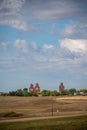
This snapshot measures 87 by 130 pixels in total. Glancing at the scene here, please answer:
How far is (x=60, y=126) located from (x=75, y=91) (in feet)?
436

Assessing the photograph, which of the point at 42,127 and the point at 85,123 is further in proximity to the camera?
the point at 85,123

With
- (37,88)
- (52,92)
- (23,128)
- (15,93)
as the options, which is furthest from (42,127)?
(52,92)

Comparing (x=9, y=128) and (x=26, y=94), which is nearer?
(x=9, y=128)

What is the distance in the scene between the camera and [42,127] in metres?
32.5

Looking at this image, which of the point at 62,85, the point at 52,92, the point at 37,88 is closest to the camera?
the point at 37,88

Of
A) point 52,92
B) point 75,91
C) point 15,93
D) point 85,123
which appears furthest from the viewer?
point 75,91

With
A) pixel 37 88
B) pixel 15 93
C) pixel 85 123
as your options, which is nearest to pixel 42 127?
pixel 85 123

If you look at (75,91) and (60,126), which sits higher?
(75,91)

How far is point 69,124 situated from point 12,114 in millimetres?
14854

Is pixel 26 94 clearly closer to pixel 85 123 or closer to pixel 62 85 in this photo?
pixel 62 85

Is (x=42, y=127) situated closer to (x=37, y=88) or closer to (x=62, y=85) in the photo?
(x=37, y=88)

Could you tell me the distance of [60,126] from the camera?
33.4m

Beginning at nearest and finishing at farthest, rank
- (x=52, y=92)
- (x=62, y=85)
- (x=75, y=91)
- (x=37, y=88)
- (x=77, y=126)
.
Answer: (x=77, y=126) < (x=37, y=88) < (x=62, y=85) < (x=52, y=92) < (x=75, y=91)

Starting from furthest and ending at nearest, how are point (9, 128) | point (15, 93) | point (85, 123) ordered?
point (15, 93) < point (85, 123) < point (9, 128)
